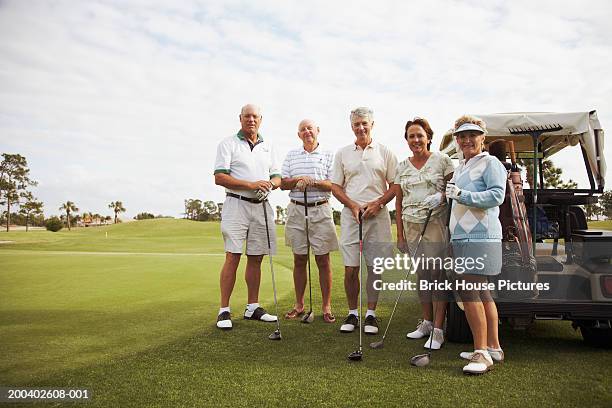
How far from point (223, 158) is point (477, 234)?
2679mm

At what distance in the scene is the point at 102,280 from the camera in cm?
829

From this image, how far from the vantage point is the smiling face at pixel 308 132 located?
5.66 m

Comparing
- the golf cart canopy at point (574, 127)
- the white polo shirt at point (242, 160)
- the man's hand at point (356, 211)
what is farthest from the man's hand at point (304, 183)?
the golf cart canopy at point (574, 127)

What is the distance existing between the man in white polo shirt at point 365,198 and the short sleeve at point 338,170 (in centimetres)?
1

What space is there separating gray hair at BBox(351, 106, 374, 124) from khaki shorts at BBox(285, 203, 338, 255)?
3.41 ft

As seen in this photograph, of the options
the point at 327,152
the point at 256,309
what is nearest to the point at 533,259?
the point at 327,152

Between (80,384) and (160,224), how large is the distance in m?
45.1

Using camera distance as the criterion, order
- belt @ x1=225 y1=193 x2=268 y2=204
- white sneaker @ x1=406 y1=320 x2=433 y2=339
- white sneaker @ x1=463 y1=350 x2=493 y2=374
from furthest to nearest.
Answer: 1. belt @ x1=225 y1=193 x2=268 y2=204
2. white sneaker @ x1=406 y1=320 x2=433 y2=339
3. white sneaker @ x1=463 y1=350 x2=493 y2=374

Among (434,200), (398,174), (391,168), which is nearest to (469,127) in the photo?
(434,200)

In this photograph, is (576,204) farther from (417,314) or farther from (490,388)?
(490,388)

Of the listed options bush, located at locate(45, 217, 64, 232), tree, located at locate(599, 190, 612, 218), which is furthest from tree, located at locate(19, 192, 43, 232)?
tree, located at locate(599, 190, 612, 218)

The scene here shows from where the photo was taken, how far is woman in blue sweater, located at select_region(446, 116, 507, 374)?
3779mm

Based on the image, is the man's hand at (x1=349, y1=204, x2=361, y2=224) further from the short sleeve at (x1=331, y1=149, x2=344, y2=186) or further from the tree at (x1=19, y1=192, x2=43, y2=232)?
the tree at (x1=19, y1=192, x2=43, y2=232)

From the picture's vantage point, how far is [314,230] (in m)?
5.67
